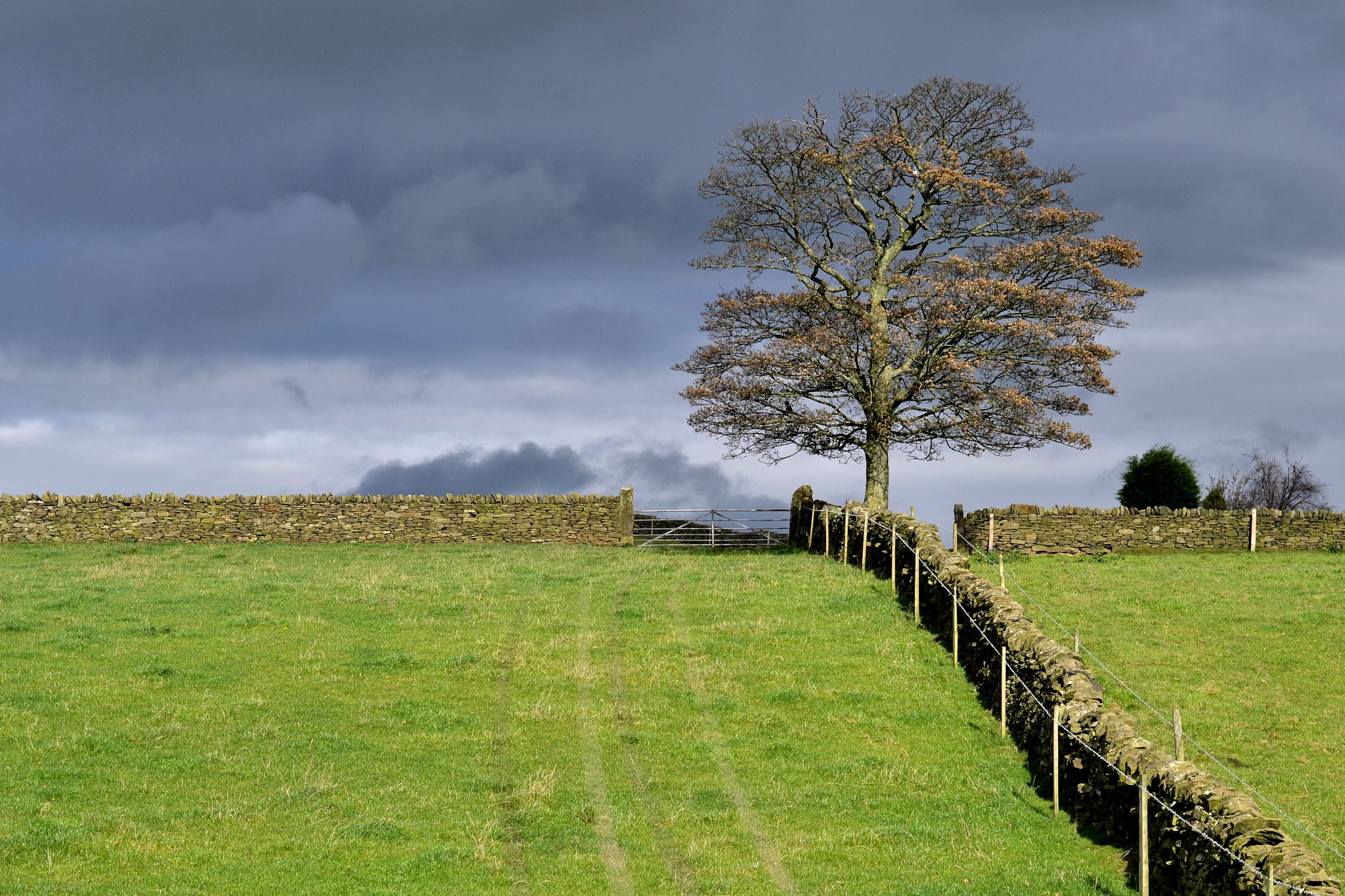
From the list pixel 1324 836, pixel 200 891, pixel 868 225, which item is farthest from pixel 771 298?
pixel 200 891

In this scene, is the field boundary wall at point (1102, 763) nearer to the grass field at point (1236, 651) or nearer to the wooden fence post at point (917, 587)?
the wooden fence post at point (917, 587)

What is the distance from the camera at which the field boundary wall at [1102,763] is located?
11672 millimetres

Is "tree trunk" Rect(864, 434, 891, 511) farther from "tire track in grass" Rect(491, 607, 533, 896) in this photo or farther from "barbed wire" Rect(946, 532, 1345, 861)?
"tire track in grass" Rect(491, 607, 533, 896)

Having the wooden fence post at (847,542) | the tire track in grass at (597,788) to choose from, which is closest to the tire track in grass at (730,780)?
the tire track in grass at (597,788)

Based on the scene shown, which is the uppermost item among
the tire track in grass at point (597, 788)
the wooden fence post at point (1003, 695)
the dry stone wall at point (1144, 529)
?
the dry stone wall at point (1144, 529)

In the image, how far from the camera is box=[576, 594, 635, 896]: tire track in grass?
13.3 m

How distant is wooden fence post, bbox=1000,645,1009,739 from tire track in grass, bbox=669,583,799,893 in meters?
4.64

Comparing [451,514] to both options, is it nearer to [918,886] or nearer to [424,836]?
[424,836]

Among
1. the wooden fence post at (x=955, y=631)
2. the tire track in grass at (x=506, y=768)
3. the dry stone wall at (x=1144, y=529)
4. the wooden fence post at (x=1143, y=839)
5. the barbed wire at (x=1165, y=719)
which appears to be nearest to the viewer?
the wooden fence post at (x=1143, y=839)

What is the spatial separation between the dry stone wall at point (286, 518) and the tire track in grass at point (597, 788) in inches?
761

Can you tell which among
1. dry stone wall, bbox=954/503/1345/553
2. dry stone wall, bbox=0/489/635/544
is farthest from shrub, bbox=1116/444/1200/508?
dry stone wall, bbox=0/489/635/544

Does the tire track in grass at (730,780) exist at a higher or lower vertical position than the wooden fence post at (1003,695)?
lower

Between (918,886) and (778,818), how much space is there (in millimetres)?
2520

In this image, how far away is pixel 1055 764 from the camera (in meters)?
15.9
